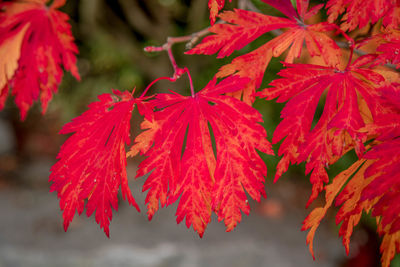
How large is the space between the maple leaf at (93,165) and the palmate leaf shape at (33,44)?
0.26m

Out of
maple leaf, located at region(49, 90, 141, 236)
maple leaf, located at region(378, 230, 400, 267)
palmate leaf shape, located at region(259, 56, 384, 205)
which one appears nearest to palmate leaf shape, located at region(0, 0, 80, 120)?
maple leaf, located at region(49, 90, 141, 236)

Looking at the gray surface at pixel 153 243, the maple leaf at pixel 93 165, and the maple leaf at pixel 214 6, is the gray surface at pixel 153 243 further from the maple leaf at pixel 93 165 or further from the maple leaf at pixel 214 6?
the maple leaf at pixel 214 6

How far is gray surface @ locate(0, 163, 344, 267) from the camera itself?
1920 mm

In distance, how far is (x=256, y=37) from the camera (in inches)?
22.8

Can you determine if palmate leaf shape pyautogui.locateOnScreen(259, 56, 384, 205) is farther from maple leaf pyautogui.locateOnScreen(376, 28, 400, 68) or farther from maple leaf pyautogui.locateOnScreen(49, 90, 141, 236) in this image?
maple leaf pyautogui.locateOnScreen(49, 90, 141, 236)

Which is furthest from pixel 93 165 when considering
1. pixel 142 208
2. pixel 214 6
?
pixel 142 208

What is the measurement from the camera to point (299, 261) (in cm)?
191

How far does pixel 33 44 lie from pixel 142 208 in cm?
167

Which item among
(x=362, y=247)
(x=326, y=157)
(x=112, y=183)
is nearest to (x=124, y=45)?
(x=112, y=183)

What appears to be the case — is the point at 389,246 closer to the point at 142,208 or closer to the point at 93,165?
the point at 93,165

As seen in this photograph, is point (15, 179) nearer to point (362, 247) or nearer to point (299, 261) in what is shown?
point (299, 261)

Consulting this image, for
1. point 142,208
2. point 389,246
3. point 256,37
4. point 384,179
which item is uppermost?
point 256,37

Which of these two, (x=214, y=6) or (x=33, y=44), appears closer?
(x=214, y=6)

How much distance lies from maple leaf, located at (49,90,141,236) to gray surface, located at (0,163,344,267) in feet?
4.90
